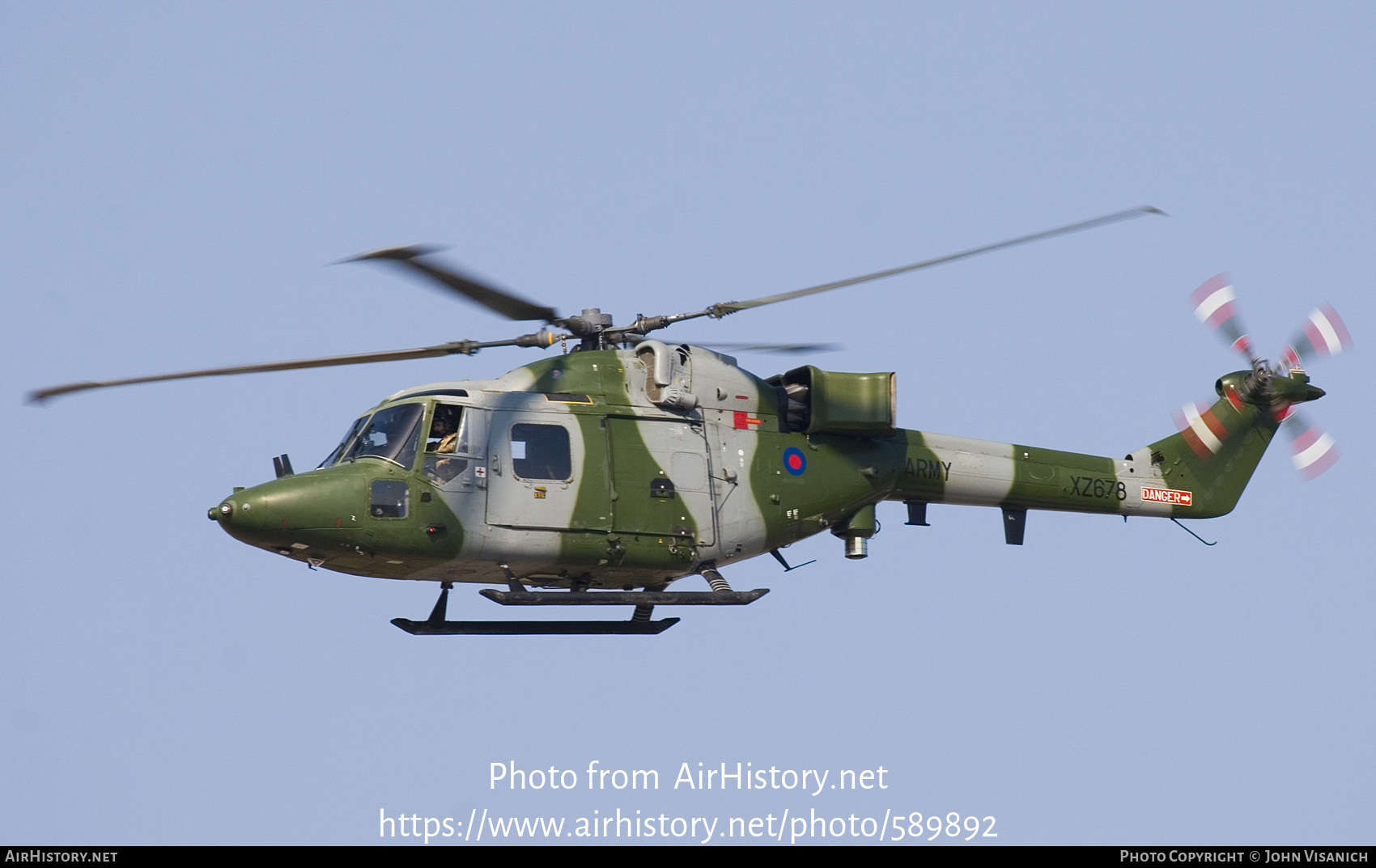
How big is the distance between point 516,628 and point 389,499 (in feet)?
7.17

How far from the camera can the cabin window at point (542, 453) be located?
58.4 ft

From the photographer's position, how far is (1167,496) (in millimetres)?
22656

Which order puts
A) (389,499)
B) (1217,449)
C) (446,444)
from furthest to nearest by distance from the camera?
(1217,449), (446,444), (389,499)

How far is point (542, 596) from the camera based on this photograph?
17.4 meters

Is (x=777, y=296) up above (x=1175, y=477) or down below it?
above

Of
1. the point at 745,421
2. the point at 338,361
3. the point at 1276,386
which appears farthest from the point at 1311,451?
the point at 338,361

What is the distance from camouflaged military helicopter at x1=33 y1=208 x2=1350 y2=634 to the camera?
17016 millimetres

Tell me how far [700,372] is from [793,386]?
4.82 ft

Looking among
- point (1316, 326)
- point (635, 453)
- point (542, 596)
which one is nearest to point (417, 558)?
point (542, 596)

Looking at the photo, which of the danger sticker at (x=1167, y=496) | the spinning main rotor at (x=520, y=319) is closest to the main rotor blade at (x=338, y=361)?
the spinning main rotor at (x=520, y=319)

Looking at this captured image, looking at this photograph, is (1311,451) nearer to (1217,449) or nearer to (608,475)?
(1217,449)

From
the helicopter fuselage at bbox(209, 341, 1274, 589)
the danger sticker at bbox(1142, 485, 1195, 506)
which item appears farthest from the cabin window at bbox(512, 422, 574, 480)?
the danger sticker at bbox(1142, 485, 1195, 506)
